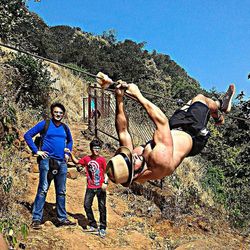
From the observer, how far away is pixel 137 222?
6922mm

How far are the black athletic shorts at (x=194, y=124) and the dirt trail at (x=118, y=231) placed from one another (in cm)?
232

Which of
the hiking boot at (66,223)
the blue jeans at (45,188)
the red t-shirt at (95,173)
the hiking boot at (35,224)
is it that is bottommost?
the hiking boot at (35,224)

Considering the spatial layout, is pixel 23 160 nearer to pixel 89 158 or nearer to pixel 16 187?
pixel 16 187

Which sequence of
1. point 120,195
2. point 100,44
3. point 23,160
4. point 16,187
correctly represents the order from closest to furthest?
1. point 16,187
2. point 23,160
3. point 120,195
4. point 100,44

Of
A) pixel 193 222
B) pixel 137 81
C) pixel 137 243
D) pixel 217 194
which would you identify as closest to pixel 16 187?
pixel 137 243

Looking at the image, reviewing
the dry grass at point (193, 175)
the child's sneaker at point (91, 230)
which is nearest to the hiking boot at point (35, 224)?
the child's sneaker at point (91, 230)

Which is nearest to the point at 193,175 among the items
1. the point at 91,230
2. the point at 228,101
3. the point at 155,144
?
the point at 91,230

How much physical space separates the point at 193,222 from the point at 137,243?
156cm

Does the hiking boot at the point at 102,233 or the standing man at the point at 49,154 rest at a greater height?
the standing man at the point at 49,154

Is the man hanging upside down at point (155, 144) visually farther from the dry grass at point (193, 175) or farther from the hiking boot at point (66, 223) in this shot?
the dry grass at point (193, 175)

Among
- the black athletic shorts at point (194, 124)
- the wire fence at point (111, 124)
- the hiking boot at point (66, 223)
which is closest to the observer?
the black athletic shorts at point (194, 124)

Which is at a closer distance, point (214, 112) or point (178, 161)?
point (178, 161)

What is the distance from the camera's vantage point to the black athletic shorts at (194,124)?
4.32 metres

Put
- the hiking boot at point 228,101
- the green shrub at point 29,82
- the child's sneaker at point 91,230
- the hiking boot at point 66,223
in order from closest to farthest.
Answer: the hiking boot at point 228,101 → the hiking boot at point 66,223 → the child's sneaker at point 91,230 → the green shrub at point 29,82
